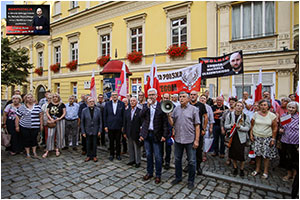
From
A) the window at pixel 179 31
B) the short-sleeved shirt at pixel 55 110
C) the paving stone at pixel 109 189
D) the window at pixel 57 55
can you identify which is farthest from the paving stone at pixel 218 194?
the window at pixel 57 55

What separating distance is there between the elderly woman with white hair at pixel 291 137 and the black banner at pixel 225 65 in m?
2.38

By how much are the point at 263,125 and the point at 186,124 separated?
183 cm

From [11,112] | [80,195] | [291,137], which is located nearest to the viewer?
[80,195]

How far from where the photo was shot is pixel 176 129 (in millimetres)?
3602

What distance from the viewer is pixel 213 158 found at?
5.12 m

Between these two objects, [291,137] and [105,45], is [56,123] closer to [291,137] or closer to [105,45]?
[291,137]

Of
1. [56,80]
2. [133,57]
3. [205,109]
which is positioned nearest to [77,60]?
[56,80]

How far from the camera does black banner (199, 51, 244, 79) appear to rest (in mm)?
5852

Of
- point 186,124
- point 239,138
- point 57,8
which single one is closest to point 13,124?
point 186,124

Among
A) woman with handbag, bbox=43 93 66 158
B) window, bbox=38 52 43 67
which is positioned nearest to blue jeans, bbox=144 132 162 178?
woman with handbag, bbox=43 93 66 158

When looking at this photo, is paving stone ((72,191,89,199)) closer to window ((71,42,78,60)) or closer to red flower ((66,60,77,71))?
red flower ((66,60,77,71))

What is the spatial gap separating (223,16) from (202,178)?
9420 millimetres

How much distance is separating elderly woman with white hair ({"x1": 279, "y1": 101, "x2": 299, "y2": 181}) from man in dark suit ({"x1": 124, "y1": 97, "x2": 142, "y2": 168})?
321cm

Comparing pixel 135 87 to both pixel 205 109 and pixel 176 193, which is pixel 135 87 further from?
pixel 176 193
